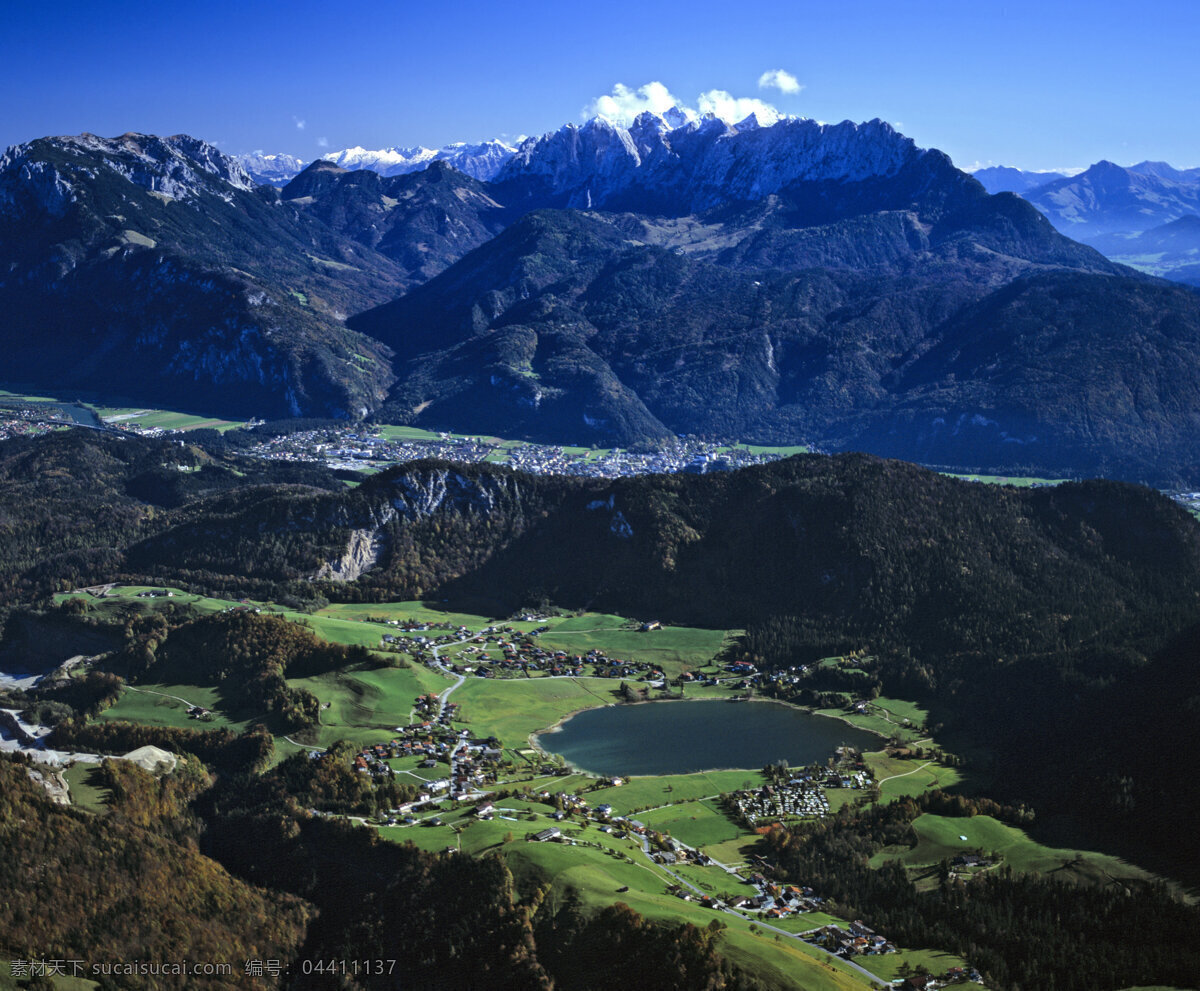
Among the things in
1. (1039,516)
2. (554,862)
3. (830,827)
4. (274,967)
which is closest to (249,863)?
(274,967)

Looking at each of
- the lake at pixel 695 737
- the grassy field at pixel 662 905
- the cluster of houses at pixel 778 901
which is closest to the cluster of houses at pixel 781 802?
the lake at pixel 695 737

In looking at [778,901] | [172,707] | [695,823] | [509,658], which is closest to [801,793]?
[695,823]

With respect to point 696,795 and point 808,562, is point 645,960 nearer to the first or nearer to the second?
point 696,795

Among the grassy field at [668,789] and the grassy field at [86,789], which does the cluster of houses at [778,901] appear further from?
the grassy field at [86,789]

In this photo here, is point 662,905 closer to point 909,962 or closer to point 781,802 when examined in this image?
point 909,962

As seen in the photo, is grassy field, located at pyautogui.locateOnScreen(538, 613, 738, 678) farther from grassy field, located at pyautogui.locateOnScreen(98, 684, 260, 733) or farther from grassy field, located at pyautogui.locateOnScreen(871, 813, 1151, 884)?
grassy field, located at pyautogui.locateOnScreen(871, 813, 1151, 884)

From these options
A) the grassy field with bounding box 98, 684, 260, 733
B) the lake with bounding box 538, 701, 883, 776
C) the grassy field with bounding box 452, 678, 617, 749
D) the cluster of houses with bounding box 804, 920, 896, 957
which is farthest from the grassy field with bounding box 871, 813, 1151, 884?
the grassy field with bounding box 98, 684, 260, 733
